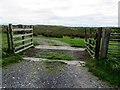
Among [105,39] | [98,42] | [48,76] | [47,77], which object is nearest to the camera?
[47,77]

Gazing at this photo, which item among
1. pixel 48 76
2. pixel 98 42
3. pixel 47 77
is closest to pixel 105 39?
pixel 98 42

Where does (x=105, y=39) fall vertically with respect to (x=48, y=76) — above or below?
above

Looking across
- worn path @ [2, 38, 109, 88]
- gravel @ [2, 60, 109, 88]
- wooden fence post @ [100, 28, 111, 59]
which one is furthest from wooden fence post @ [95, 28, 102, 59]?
gravel @ [2, 60, 109, 88]

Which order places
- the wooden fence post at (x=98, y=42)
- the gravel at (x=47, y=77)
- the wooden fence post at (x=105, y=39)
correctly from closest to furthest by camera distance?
the gravel at (x=47, y=77) → the wooden fence post at (x=105, y=39) → the wooden fence post at (x=98, y=42)

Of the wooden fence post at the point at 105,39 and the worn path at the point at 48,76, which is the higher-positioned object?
the wooden fence post at the point at 105,39

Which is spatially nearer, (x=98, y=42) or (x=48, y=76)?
(x=48, y=76)

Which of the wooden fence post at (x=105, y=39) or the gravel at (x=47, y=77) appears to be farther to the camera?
the wooden fence post at (x=105, y=39)

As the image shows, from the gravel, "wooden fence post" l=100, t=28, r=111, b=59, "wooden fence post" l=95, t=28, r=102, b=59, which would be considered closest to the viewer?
the gravel

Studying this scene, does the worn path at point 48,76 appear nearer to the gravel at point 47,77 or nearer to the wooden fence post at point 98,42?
the gravel at point 47,77

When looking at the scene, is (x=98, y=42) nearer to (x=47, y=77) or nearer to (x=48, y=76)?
(x=48, y=76)

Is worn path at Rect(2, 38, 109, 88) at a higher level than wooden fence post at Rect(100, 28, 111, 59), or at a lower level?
lower

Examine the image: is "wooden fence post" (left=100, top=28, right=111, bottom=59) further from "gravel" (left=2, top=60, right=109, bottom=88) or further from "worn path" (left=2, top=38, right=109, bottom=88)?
"gravel" (left=2, top=60, right=109, bottom=88)

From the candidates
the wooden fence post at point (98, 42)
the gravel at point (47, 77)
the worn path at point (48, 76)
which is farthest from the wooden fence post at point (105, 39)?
the gravel at point (47, 77)

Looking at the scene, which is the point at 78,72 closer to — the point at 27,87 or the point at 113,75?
the point at 113,75
